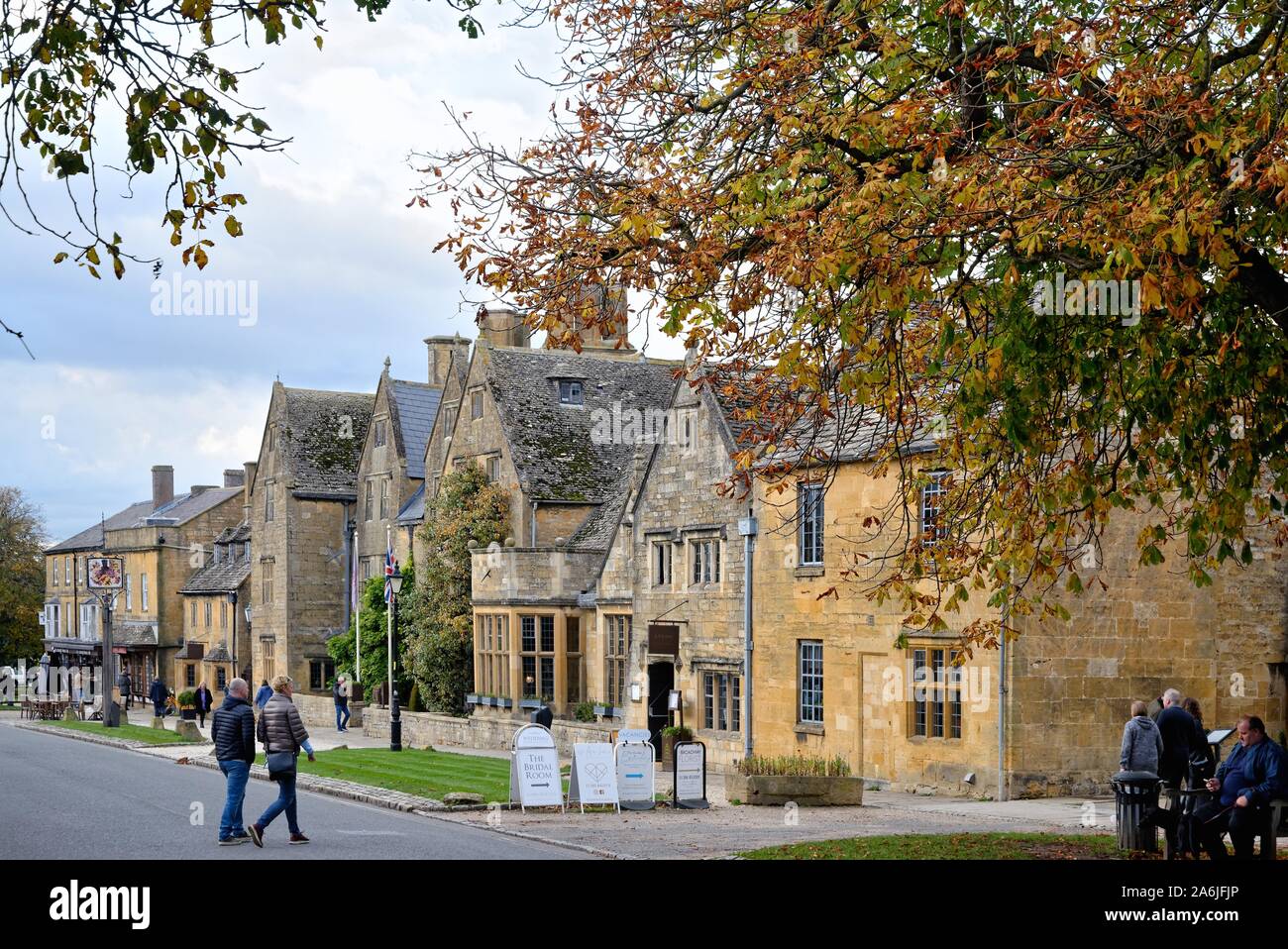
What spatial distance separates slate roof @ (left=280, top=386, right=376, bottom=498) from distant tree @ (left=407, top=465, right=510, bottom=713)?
49.8ft

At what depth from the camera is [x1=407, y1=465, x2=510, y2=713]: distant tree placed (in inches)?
1815

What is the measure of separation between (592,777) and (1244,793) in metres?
10.7

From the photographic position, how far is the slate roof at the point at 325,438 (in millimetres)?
62281

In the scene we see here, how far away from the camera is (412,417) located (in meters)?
59.1

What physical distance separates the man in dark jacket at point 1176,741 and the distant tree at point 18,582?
84454 millimetres

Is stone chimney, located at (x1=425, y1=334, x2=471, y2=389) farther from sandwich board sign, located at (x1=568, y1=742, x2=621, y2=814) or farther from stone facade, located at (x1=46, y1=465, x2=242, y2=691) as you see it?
sandwich board sign, located at (x1=568, y1=742, x2=621, y2=814)

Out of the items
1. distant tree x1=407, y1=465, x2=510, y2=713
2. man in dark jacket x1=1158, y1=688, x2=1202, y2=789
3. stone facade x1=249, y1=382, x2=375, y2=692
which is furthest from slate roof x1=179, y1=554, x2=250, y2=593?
man in dark jacket x1=1158, y1=688, x2=1202, y2=789

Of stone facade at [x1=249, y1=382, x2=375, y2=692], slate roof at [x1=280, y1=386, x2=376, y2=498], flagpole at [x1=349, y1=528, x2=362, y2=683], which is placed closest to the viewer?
flagpole at [x1=349, y1=528, x2=362, y2=683]

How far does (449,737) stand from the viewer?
43781mm

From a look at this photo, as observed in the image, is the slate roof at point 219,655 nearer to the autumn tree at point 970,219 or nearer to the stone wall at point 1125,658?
the stone wall at point 1125,658

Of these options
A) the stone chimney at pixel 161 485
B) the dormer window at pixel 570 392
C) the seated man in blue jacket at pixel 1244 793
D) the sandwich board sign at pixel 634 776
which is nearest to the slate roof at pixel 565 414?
the dormer window at pixel 570 392

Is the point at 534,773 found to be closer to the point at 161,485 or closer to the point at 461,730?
the point at 461,730

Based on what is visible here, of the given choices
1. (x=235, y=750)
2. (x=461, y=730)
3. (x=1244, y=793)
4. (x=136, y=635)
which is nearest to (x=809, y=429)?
(x=235, y=750)

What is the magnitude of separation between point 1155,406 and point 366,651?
42.4 meters
